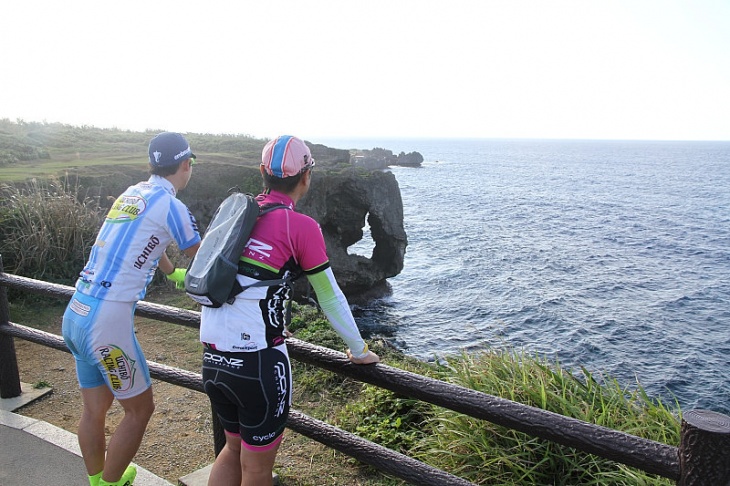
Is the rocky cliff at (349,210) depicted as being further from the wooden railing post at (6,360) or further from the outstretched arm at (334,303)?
the outstretched arm at (334,303)

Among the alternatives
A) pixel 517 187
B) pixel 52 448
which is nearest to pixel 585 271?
pixel 52 448

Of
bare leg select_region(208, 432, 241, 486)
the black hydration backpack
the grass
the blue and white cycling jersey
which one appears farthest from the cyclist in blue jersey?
the grass

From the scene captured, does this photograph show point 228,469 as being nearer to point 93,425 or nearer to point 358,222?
point 93,425

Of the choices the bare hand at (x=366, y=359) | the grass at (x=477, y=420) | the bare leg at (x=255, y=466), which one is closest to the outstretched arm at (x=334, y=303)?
the bare hand at (x=366, y=359)

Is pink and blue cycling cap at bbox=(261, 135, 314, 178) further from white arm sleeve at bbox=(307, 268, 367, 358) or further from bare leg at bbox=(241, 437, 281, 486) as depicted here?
bare leg at bbox=(241, 437, 281, 486)

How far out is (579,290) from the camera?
85.7 ft

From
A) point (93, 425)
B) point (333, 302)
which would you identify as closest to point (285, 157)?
point (333, 302)

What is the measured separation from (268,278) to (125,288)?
40.9 inches

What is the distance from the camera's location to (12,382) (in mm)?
5430

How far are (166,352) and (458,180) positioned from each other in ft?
271

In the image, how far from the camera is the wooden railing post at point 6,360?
518cm

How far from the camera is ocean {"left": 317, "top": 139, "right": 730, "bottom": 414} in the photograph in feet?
58.9

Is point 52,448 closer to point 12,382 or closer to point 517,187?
point 12,382

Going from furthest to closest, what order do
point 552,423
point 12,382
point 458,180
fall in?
point 458,180
point 12,382
point 552,423
